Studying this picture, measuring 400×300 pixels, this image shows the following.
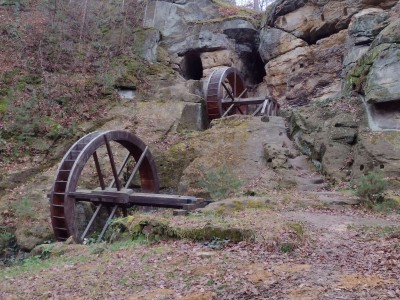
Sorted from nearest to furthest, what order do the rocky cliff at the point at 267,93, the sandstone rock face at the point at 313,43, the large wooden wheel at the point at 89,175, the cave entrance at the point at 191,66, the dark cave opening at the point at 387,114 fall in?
the large wooden wheel at the point at 89,175 → the dark cave opening at the point at 387,114 → the rocky cliff at the point at 267,93 → the sandstone rock face at the point at 313,43 → the cave entrance at the point at 191,66

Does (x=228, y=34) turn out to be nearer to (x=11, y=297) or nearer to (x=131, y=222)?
(x=131, y=222)

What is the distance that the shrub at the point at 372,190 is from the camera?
942cm

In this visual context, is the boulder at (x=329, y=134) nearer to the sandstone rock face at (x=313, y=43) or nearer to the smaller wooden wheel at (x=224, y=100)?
the smaller wooden wheel at (x=224, y=100)

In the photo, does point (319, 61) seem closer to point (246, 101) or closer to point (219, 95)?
point (246, 101)

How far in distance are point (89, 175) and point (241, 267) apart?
950cm

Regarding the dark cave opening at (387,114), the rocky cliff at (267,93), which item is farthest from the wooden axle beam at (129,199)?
the dark cave opening at (387,114)

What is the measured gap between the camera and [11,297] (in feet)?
18.5

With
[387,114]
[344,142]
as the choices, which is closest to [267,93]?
[344,142]

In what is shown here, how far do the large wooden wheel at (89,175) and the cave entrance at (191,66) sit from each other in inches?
448

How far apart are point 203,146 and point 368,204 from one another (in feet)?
22.6

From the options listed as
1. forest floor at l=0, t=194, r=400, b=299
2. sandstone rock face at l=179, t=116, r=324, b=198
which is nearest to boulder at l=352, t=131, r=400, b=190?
sandstone rock face at l=179, t=116, r=324, b=198

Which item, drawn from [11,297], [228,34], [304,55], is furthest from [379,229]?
[228,34]

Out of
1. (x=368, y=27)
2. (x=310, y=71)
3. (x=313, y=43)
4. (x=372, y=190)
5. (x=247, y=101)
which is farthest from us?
(x=313, y=43)

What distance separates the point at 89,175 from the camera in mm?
13836
